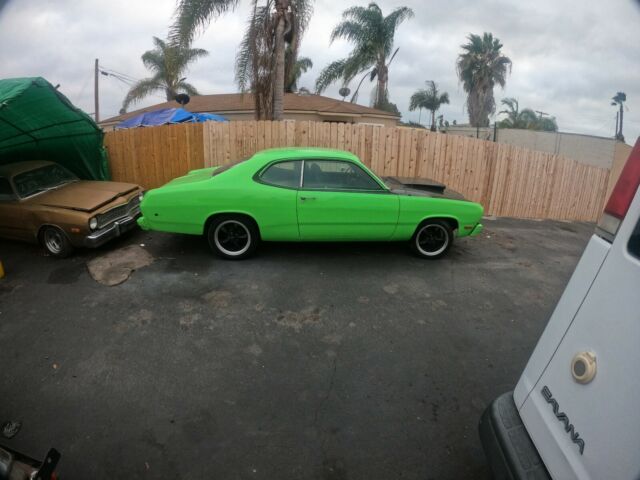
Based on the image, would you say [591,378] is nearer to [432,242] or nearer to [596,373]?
[596,373]

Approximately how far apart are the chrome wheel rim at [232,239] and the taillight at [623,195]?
4026mm

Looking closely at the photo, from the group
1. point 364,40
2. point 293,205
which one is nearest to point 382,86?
point 364,40

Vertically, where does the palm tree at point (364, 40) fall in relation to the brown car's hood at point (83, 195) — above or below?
above

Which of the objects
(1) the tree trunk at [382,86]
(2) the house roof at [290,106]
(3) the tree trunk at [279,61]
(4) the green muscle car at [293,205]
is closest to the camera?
(4) the green muscle car at [293,205]

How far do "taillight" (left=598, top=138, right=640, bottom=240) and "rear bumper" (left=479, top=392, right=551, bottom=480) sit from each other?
0.90 metres

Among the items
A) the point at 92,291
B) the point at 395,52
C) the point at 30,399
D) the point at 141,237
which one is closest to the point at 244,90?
the point at 141,237

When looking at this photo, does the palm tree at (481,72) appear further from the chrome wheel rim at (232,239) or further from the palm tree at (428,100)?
the chrome wheel rim at (232,239)

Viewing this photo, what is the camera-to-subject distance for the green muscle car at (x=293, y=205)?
473 cm

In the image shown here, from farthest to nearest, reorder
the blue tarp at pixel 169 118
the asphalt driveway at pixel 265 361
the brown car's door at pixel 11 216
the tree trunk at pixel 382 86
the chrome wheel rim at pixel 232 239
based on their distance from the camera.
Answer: the tree trunk at pixel 382 86 < the blue tarp at pixel 169 118 < the brown car's door at pixel 11 216 < the chrome wheel rim at pixel 232 239 < the asphalt driveway at pixel 265 361

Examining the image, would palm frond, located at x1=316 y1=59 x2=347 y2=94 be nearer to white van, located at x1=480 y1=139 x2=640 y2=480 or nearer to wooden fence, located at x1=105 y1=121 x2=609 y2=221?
wooden fence, located at x1=105 y1=121 x2=609 y2=221

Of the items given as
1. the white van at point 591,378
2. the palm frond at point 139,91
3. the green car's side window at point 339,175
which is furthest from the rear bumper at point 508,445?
the palm frond at point 139,91

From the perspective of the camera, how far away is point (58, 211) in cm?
503

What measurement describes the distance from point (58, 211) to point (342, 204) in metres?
3.82

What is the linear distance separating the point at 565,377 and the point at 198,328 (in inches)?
117
